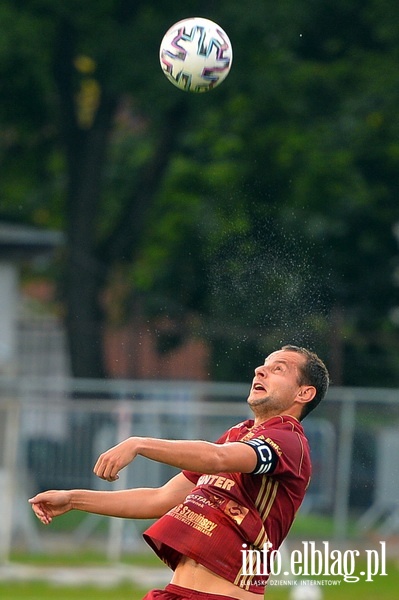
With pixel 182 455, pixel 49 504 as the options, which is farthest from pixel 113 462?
pixel 49 504

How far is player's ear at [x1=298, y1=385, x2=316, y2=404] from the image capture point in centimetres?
596

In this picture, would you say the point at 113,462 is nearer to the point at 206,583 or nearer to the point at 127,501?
the point at 206,583

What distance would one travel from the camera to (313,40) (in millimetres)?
21500

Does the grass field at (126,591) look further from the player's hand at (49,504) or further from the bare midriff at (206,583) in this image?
the player's hand at (49,504)

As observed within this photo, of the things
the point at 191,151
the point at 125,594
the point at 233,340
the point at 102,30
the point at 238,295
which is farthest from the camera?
the point at 191,151

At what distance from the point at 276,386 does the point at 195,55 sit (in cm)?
327

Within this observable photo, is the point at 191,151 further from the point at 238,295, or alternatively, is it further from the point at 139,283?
the point at 238,295

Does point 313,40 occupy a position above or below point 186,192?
above

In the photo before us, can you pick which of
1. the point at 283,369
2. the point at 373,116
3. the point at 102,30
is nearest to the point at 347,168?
the point at 373,116

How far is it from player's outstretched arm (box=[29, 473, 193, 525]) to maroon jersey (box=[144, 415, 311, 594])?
30 centimetres

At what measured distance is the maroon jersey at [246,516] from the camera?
5637 millimetres

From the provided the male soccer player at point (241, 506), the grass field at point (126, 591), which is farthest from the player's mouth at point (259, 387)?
the grass field at point (126, 591)

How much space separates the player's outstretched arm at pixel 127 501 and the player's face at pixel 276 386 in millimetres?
602

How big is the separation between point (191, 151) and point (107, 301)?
10.4ft
